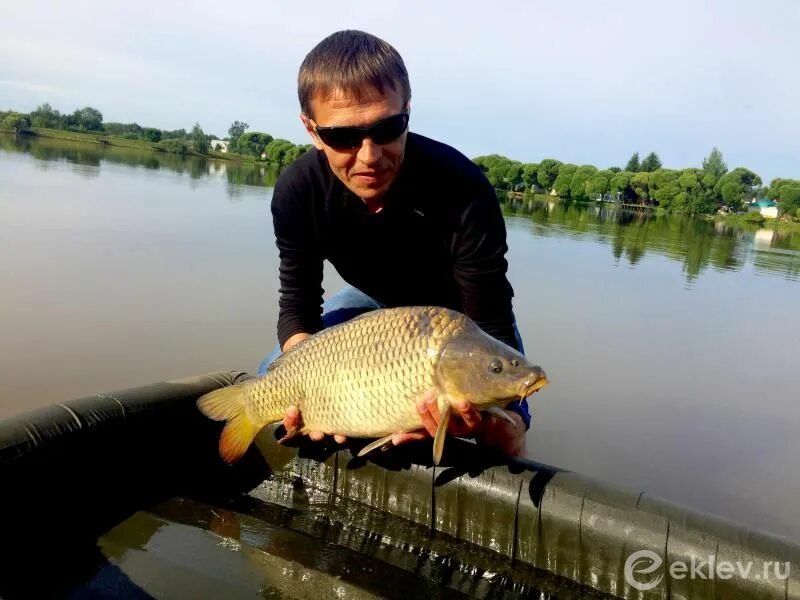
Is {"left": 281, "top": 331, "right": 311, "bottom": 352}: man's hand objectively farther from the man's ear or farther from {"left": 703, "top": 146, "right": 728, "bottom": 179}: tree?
{"left": 703, "top": 146, "right": 728, "bottom": 179}: tree

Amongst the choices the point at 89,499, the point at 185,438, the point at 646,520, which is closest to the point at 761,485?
the point at 646,520

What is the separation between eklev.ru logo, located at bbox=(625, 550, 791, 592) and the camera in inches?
59.0

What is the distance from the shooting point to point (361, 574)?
1.71 meters

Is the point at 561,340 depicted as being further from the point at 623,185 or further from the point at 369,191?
the point at 623,185

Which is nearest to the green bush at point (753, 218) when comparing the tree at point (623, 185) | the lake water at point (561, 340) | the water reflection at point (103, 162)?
the tree at point (623, 185)

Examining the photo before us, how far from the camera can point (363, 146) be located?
1.73 m

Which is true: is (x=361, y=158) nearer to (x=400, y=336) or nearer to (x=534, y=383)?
(x=400, y=336)

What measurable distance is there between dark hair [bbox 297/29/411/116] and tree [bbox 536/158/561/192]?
193ft

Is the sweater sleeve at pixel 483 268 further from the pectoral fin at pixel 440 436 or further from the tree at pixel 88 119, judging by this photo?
the tree at pixel 88 119

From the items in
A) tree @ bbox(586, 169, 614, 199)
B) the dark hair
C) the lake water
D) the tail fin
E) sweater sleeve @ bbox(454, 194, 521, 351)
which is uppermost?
tree @ bbox(586, 169, 614, 199)

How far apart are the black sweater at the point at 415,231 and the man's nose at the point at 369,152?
7.0 inches

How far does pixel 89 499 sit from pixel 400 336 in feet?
3.45

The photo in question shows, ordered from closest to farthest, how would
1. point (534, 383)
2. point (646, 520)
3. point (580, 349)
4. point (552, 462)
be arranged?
point (534, 383) < point (646, 520) < point (552, 462) < point (580, 349)

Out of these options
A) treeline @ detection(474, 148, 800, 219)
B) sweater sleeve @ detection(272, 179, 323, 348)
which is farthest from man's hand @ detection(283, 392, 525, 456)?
treeline @ detection(474, 148, 800, 219)
